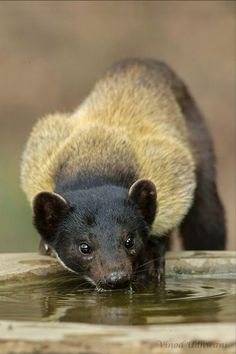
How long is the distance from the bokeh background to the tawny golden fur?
860 cm

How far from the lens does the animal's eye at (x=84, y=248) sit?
8.91m

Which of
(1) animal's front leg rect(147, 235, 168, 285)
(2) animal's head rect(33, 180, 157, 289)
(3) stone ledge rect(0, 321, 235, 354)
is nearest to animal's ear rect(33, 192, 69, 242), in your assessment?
(2) animal's head rect(33, 180, 157, 289)

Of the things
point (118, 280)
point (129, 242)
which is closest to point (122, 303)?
point (118, 280)

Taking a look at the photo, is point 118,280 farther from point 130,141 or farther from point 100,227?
point 130,141

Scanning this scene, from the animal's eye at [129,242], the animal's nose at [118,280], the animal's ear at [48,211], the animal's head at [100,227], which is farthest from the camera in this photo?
the animal's ear at [48,211]

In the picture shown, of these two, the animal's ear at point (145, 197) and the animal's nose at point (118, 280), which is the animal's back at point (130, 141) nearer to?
the animal's ear at point (145, 197)

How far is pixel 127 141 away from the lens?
10.3 meters

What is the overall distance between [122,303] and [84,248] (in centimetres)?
73

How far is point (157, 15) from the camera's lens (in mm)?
23453

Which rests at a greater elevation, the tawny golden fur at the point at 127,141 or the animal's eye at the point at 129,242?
the tawny golden fur at the point at 127,141

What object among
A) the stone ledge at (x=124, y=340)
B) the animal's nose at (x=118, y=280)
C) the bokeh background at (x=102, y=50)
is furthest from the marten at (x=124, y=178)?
the bokeh background at (x=102, y=50)

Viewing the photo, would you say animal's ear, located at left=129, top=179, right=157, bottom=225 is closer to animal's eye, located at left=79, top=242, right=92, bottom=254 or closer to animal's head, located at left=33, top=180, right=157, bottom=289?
animal's head, located at left=33, top=180, right=157, bottom=289

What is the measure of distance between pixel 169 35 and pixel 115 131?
1291 cm

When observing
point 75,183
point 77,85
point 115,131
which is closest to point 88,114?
point 115,131
